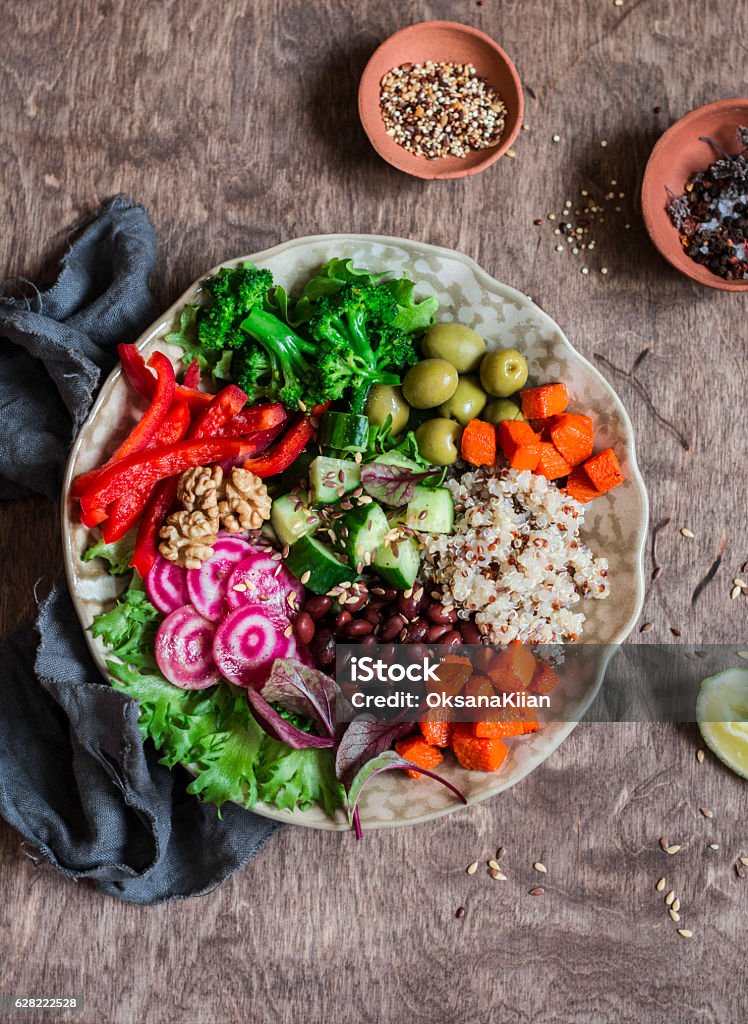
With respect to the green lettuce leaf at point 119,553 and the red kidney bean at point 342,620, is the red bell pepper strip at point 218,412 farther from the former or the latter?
the red kidney bean at point 342,620

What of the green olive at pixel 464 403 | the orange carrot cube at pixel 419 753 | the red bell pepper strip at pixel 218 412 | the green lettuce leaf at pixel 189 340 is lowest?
the orange carrot cube at pixel 419 753

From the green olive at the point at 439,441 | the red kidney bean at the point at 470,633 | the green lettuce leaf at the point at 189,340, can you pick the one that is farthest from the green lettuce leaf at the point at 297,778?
the green lettuce leaf at the point at 189,340

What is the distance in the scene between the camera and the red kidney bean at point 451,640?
2516 millimetres

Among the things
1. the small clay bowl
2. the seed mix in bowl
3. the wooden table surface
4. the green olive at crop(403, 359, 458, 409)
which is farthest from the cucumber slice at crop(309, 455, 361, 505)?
the seed mix in bowl

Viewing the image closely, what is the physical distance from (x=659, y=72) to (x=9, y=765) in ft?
10.9

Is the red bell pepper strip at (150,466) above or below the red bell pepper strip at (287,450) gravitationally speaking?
above

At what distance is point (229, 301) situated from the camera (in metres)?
2.42

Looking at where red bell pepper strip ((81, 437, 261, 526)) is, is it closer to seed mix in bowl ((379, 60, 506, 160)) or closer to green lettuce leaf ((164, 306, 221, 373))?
green lettuce leaf ((164, 306, 221, 373))

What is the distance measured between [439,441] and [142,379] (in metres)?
0.96

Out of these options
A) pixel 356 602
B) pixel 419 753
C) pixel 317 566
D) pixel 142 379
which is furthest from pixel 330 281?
pixel 419 753

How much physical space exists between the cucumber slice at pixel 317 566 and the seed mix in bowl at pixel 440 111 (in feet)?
4.61

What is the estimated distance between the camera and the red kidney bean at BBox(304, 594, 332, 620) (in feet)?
8.20

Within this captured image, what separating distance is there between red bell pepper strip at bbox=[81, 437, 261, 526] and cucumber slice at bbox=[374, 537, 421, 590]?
545 mm

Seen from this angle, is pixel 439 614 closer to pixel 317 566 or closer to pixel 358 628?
pixel 358 628
